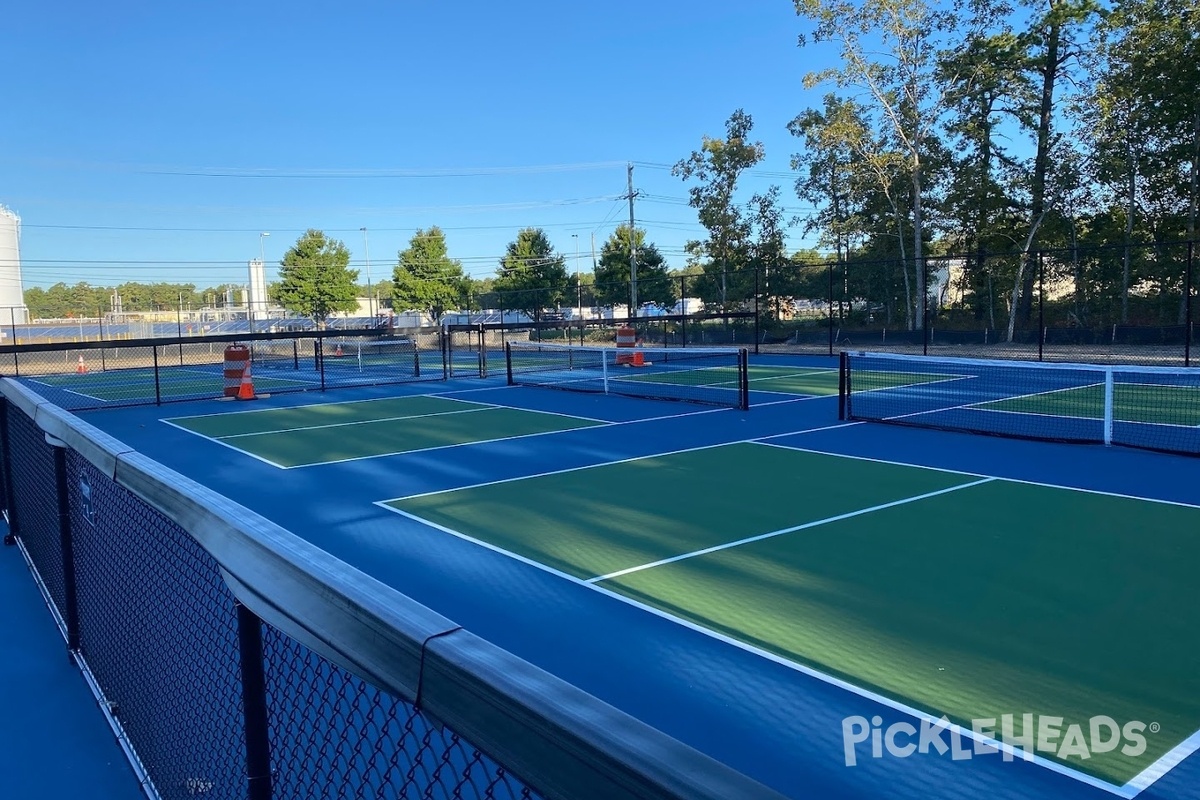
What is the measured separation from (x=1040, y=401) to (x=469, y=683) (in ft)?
58.2

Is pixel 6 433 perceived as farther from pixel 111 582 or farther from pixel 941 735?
pixel 941 735

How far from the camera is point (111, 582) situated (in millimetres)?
4363

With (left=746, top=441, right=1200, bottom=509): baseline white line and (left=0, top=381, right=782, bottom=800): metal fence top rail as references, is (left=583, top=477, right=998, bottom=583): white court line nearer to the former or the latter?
(left=746, top=441, right=1200, bottom=509): baseline white line

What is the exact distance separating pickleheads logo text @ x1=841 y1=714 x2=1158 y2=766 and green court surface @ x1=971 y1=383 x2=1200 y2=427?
1154 cm

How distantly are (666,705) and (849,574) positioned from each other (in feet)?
8.20

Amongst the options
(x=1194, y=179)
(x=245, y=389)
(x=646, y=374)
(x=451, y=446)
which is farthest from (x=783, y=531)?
(x=1194, y=179)

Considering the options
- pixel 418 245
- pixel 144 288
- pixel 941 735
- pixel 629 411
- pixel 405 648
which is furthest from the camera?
pixel 144 288

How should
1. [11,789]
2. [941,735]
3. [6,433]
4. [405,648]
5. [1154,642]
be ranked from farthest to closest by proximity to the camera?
[6,433], [1154,642], [941,735], [11,789], [405,648]

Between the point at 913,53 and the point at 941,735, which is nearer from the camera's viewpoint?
the point at 941,735

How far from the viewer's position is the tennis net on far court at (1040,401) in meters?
12.2

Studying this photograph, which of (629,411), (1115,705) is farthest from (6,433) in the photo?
Answer: (629,411)

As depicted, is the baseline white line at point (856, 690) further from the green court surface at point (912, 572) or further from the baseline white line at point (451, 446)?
the baseline white line at point (451, 446)

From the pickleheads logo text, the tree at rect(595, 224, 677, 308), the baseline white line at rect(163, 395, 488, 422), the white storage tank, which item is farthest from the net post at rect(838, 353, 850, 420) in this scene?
the white storage tank

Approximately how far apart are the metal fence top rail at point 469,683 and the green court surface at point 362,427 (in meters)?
10.3
